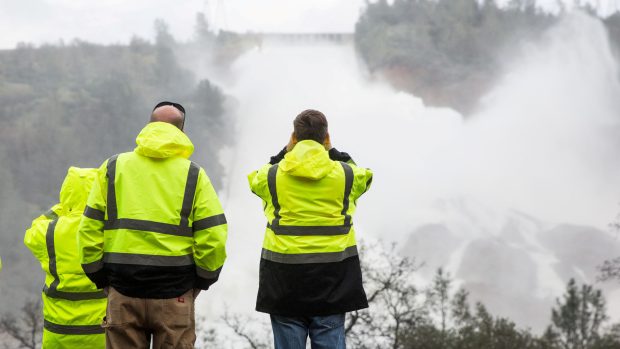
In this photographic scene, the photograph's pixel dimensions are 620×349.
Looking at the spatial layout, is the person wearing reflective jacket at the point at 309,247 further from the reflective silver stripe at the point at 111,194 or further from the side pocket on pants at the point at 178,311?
the reflective silver stripe at the point at 111,194

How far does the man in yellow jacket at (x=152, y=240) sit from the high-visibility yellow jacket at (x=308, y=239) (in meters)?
0.51

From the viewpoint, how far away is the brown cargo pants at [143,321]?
13.5 ft

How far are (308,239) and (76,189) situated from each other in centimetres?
167

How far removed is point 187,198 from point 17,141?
82552 mm

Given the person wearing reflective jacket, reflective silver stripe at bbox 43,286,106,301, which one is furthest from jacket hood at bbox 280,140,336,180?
reflective silver stripe at bbox 43,286,106,301

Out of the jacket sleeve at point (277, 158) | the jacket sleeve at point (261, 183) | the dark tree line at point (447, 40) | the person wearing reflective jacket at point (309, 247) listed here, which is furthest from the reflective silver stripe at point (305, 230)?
the dark tree line at point (447, 40)

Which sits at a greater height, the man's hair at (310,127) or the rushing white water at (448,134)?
the rushing white water at (448,134)

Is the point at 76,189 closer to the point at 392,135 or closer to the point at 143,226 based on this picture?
the point at 143,226

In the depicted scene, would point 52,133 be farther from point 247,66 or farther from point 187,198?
point 187,198

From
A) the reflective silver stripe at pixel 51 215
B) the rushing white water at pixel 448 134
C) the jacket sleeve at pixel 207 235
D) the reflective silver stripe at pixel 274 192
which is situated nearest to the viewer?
the jacket sleeve at pixel 207 235

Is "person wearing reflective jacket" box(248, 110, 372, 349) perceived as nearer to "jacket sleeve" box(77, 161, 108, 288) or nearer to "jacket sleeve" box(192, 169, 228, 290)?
"jacket sleeve" box(192, 169, 228, 290)

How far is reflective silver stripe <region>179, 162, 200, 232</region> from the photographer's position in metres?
4.24

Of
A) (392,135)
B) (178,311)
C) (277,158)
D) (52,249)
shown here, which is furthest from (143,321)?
(392,135)

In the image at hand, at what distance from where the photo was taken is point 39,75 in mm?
99812
